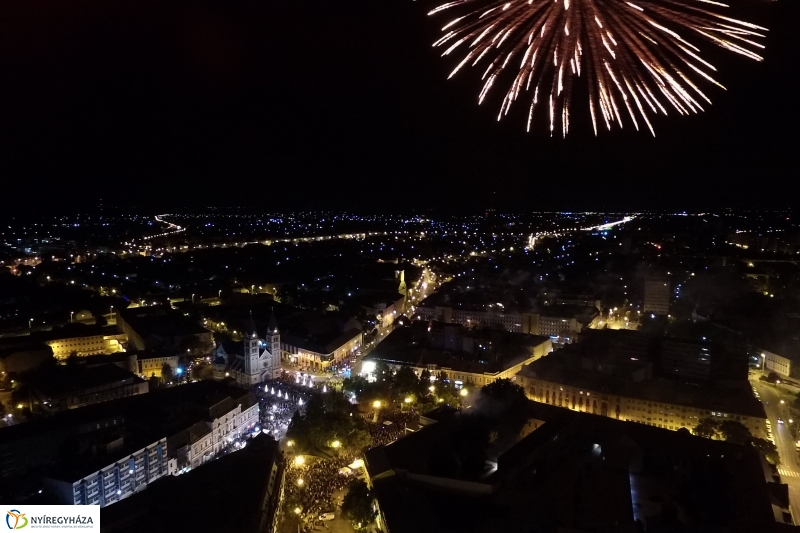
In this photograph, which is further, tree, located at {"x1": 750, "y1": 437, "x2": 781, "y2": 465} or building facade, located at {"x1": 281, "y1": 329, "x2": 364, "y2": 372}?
building facade, located at {"x1": 281, "y1": 329, "x2": 364, "y2": 372}

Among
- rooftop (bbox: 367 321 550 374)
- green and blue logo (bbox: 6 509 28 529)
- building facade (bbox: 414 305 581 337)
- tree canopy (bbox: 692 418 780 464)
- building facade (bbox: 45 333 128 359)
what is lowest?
building facade (bbox: 45 333 128 359)

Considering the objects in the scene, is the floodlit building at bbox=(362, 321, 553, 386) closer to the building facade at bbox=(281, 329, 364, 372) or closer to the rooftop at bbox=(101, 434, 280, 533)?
the building facade at bbox=(281, 329, 364, 372)

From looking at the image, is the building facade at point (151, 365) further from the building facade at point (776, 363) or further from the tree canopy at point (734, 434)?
the building facade at point (776, 363)

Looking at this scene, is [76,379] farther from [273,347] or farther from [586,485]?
[586,485]

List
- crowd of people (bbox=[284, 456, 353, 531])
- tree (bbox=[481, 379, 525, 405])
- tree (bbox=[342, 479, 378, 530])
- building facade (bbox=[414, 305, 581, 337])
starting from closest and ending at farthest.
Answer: tree (bbox=[342, 479, 378, 530])
crowd of people (bbox=[284, 456, 353, 531])
tree (bbox=[481, 379, 525, 405])
building facade (bbox=[414, 305, 581, 337])

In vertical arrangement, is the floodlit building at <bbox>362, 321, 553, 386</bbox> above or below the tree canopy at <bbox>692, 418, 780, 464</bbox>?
below

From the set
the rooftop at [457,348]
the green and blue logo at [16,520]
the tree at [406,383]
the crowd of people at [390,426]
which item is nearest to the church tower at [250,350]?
the rooftop at [457,348]

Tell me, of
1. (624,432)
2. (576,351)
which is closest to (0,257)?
(576,351)

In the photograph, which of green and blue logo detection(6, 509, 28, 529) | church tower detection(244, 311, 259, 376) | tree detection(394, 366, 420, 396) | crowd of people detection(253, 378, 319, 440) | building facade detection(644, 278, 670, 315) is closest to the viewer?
green and blue logo detection(6, 509, 28, 529)

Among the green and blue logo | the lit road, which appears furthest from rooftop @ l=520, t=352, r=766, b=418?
the green and blue logo
